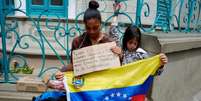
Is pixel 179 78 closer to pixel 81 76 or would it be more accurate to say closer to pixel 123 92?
pixel 123 92

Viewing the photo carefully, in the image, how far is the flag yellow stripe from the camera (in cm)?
243

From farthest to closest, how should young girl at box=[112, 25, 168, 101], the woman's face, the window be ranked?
1. the window
2. young girl at box=[112, 25, 168, 101]
3. the woman's face

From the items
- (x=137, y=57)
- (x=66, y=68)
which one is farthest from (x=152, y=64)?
(x=66, y=68)

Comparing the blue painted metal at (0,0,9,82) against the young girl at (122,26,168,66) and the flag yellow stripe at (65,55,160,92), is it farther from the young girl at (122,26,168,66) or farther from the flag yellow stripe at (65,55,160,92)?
the young girl at (122,26,168,66)

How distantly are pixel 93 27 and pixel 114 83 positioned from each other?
514 mm

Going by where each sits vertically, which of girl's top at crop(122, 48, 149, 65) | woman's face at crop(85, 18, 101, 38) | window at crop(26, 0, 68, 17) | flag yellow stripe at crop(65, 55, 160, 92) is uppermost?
window at crop(26, 0, 68, 17)

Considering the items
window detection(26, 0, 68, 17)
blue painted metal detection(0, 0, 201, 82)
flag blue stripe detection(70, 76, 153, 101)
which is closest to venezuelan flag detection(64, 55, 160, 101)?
flag blue stripe detection(70, 76, 153, 101)

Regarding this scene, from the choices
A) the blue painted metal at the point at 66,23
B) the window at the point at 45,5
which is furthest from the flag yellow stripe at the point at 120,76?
the window at the point at 45,5

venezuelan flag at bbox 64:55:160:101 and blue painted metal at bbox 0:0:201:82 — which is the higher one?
blue painted metal at bbox 0:0:201:82

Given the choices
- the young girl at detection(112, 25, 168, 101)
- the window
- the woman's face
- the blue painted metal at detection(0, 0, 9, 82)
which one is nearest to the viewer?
the woman's face

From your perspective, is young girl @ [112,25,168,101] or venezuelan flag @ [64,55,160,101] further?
young girl @ [112,25,168,101]

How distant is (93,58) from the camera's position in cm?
237

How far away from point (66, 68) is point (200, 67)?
3245 mm

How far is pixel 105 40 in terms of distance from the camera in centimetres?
246
